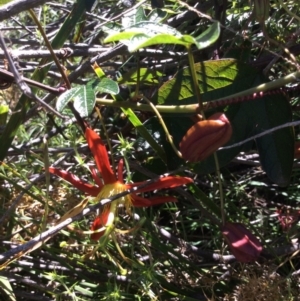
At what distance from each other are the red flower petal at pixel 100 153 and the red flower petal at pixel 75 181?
0.03m

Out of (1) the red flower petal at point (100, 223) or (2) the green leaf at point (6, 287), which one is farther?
(2) the green leaf at point (6, 287)

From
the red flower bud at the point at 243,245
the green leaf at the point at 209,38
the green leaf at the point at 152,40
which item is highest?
the green leaf at the point at 152,40

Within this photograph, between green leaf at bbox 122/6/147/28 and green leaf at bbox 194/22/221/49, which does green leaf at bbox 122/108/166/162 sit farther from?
green leaf at bbox 194/22/221/49

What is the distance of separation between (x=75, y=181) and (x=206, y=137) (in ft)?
0.89

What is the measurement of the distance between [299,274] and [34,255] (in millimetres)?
573

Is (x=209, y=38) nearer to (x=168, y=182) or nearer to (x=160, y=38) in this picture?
(x=160, y=38)

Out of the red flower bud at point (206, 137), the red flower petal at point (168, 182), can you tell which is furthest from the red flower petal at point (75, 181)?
the red flower bud at point (206, 137)

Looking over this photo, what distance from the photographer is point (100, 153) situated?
94 centimetres

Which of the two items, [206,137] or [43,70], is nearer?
[206,137]

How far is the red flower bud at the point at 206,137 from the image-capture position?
823 millimetres

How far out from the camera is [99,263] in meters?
1.13

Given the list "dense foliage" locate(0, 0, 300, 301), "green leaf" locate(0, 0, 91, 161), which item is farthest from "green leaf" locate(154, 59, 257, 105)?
"green leaf" locate(0, 0, 91, 161)

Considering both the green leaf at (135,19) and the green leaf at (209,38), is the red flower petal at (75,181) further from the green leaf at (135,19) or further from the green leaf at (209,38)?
the green leaf at (209,38)

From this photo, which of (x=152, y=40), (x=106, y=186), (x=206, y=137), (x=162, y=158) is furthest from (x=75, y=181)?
(x=152, y=40)
